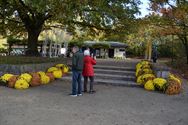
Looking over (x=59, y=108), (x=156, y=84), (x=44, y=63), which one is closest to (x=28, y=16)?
(x=44, y=63)

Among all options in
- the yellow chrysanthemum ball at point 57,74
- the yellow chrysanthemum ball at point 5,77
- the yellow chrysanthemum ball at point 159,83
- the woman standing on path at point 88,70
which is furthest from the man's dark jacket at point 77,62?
the yellow chrysanthemum ball at point 57,74

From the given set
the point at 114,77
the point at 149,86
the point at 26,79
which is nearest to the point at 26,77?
the point at 26,79

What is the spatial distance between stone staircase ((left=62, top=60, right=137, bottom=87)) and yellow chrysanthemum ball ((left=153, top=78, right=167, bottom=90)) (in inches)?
53.1

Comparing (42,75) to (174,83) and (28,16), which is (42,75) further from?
(28,16)

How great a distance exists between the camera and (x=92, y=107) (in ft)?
38.6

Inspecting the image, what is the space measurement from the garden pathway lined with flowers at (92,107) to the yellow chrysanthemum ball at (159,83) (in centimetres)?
33

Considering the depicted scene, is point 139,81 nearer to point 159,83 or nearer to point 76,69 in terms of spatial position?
point 159,83

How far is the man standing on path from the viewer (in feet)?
45.9

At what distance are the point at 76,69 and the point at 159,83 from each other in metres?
3.80

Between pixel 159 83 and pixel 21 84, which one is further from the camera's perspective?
pixel 159 83

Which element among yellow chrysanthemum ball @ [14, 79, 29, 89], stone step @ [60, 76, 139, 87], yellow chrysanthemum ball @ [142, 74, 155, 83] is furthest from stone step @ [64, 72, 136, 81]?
yellow chrysanthemum ball @ [14, 79, 29, 89]

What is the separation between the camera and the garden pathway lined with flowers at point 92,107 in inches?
388

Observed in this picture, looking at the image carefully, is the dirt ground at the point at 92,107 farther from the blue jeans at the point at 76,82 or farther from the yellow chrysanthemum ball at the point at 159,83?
the yellow chrysanthemum ball at the point at 159,83

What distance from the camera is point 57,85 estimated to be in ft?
54.5
